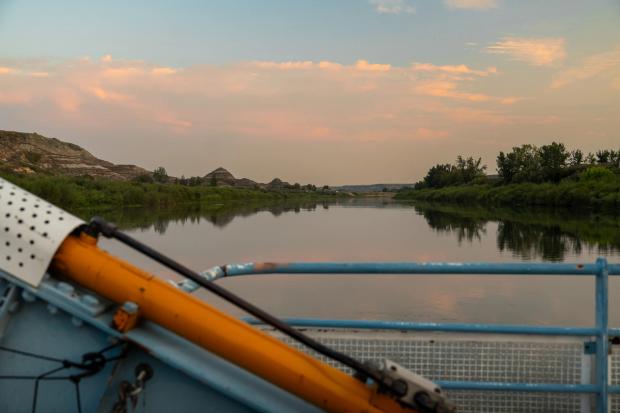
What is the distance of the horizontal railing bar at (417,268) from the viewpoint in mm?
2111

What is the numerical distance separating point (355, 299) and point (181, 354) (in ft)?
28.2

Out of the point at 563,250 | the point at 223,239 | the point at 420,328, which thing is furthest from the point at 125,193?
the point at 420,328

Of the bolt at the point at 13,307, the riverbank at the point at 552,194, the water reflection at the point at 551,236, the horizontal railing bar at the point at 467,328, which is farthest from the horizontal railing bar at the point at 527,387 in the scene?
the riverbank at the point at 552,194

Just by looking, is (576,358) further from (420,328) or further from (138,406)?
(138,406)

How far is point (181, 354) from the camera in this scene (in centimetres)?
168

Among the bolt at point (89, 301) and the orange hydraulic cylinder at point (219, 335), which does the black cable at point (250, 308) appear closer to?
the orange hydraulic cylinder at point (219, 335)

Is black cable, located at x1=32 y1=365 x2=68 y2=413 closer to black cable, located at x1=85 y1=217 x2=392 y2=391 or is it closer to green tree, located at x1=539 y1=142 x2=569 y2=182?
black cable, located at x1=85 y1=217 x2=392 y2=391

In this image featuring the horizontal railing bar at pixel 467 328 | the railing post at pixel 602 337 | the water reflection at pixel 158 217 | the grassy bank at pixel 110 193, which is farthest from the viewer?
the grassy bank at pixel 110 193

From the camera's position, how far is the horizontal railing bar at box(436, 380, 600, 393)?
2.17 metres

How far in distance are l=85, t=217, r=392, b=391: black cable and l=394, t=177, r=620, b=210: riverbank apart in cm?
4055

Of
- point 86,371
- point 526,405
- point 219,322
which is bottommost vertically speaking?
point 526,405

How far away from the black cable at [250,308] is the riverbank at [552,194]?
1597 inches

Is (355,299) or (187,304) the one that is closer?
(187,304)

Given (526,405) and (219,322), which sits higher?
(219,322)
